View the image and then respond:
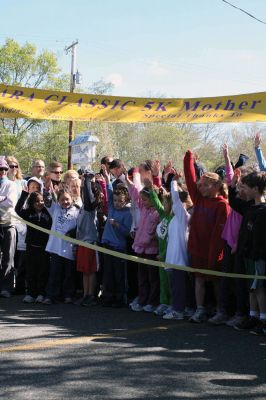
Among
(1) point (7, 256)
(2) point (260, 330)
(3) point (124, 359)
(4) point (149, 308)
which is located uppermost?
(1) point (7, 256)

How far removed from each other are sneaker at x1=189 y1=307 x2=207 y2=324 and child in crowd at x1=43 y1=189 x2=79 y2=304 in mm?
2182

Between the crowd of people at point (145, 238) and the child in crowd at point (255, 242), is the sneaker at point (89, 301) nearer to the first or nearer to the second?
the crowd of people at point (145, 238)

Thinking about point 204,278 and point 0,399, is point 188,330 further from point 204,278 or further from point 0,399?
point 0,399

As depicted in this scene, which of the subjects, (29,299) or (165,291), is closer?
(165,291)

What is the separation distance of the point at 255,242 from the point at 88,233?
3082mm

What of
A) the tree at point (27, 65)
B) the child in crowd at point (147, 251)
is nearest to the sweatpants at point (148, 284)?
the child in crowd at point (147, 251)

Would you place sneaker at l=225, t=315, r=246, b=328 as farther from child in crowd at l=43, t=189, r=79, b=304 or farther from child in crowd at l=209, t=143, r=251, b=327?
child in crowd at l=43, t=189, r=79, b=304

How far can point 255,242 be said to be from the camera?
7469 millimetres

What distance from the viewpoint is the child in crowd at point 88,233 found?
968 cm

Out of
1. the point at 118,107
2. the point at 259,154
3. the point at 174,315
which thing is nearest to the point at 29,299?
the point at 174,315

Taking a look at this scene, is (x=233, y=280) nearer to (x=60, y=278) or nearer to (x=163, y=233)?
(x=163, y=233)

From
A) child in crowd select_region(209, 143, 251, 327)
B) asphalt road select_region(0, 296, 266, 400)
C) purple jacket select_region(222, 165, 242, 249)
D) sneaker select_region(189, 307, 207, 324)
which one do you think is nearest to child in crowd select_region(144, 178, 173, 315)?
asphalt road select_region(0, 296, 266, 400)

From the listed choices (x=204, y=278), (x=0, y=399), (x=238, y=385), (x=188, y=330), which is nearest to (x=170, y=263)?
(x=204, y=278)

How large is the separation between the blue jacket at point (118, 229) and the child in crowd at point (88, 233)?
0.22 meters
